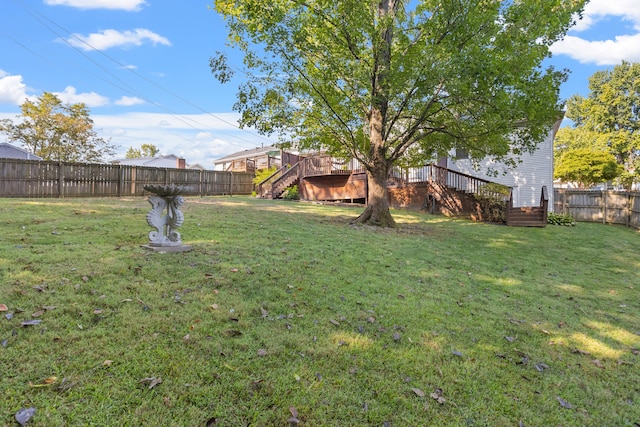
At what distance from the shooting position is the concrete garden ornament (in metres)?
5.37

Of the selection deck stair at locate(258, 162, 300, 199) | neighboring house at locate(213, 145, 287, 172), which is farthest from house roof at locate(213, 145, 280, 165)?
deck stair at locate(258, 162, 300, 199)

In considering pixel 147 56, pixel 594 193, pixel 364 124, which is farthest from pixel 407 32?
pixel 147 56

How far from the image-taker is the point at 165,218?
5.59 m

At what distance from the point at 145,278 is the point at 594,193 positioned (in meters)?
20.3

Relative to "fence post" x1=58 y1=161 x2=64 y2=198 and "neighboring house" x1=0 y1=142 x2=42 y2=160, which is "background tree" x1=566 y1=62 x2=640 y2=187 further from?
"neighboring house" x1=0 y1=142 x2=42 y2=160

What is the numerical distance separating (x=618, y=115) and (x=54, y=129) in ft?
172

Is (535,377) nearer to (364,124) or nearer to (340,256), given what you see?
(340,256)

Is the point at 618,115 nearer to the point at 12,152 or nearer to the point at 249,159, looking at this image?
the point at 249,159

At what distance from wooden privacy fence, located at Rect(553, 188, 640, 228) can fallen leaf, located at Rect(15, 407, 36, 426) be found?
20.3m

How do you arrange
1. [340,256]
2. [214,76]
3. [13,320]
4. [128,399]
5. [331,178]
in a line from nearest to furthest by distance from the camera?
[128,399] < [13,320] < [340,256] < [214,76] < [331,178]

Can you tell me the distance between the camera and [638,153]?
1318 inches

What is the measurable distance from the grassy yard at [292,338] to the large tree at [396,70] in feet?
14.7

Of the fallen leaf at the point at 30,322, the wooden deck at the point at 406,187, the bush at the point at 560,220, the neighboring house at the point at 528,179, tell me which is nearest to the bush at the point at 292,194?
the wooden deck at the point at 406,187

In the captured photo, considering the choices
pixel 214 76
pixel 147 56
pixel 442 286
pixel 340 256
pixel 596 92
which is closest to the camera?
pixel 442 286
